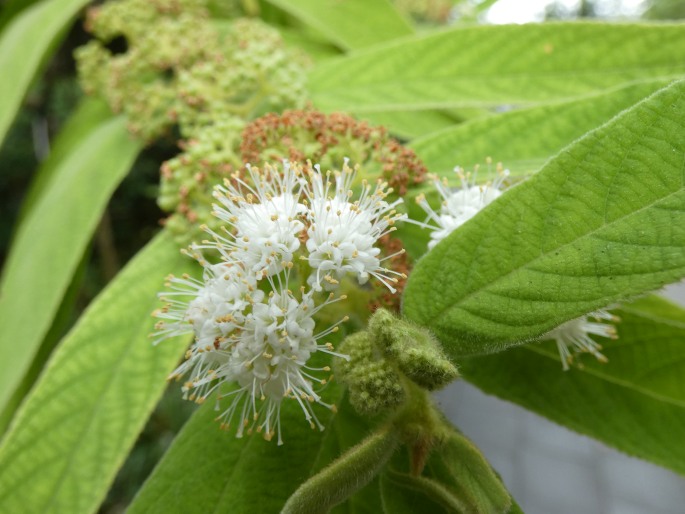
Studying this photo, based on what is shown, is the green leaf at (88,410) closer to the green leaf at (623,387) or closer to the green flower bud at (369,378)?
the green flower bud at (369,378)

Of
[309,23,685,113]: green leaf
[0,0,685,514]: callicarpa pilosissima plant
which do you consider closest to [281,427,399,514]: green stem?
[0,0,685,514]: callicarpa pilosissima plant

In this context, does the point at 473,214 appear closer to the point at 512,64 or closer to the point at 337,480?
the point at 337,480

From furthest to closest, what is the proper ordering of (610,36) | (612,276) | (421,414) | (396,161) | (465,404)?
(465,404) → (610,36) → (396,161) → (421,414) → (612,276)

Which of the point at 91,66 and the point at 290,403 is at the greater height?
the point at 91,66

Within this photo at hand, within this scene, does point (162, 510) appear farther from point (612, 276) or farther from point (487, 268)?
point (612, 276)

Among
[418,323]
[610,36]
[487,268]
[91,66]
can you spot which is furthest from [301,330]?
[91,66]

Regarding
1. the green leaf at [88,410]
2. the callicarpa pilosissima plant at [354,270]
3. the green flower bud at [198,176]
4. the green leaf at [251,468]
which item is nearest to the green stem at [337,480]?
the callicarpa pilosissima plant at [354,270]
